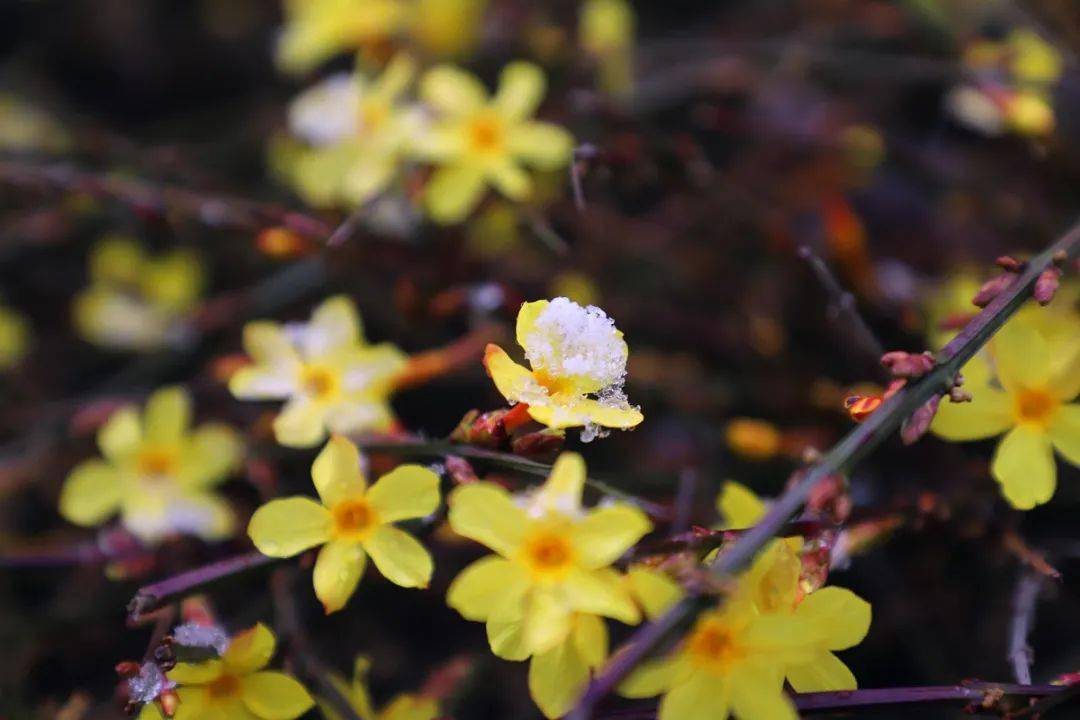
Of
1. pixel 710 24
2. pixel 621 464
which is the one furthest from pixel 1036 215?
pixel 710 24

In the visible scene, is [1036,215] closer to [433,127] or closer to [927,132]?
[927,132]

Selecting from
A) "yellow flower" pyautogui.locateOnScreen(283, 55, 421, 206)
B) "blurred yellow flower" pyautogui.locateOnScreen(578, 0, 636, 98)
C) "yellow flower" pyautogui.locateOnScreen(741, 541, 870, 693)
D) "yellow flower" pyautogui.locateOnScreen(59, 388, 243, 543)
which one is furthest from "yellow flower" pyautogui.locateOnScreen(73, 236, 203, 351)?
"yellow flower" pyautogui.locateOnScreen(741, 541, 870, 693)

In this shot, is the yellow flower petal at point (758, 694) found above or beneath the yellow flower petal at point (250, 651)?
above

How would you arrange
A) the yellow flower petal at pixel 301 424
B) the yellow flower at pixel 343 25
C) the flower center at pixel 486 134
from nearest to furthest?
the yellow flower petal at pixel 301 424, the flower center at pixel 486 134, the yellow flower at pixel 343 25

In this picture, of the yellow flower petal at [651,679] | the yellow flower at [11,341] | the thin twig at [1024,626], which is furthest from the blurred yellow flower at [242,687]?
the yellow flower at [11,341]

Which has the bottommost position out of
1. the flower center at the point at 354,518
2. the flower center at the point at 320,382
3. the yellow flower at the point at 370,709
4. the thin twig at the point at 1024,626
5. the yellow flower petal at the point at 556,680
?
the yellow flower at the point at 370,709

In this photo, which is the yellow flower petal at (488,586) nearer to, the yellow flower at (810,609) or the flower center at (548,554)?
the flower center at (548,554)
